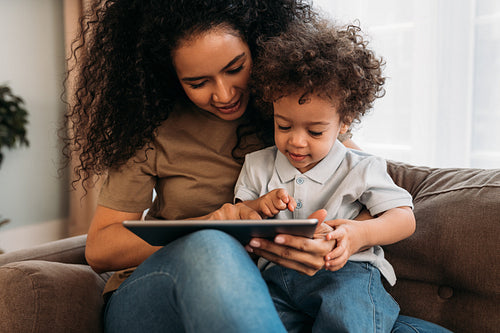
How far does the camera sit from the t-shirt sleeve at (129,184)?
4.13 feet

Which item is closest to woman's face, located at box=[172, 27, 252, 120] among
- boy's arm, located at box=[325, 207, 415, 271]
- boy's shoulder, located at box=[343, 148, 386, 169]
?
boy's shoulder, located at box=[343, 148, 386, 169]

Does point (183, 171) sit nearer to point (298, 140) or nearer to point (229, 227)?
point (298, 140)

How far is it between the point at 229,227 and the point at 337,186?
42 cm

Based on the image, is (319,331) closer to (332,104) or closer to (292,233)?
(292,233)

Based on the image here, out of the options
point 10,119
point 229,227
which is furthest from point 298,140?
point 10,119

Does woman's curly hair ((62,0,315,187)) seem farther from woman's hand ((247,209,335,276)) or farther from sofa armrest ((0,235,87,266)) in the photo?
woman's hand ((247,209,335,276))

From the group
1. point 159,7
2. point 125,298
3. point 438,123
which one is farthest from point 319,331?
point 438,123

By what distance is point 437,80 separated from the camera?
2180 millimetres

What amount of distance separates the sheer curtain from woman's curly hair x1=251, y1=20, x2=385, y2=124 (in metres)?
0.90

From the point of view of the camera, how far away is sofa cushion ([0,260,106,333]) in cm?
100

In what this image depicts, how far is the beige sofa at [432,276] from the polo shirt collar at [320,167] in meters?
0.31

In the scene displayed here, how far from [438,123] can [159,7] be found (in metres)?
1.64

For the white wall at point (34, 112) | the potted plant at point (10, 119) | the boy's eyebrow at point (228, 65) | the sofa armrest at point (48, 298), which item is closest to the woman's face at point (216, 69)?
the boy's eyebrow at point (228, 65)

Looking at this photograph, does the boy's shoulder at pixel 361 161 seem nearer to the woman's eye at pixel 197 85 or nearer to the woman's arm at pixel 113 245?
the woman's eye at pixel 197 85
